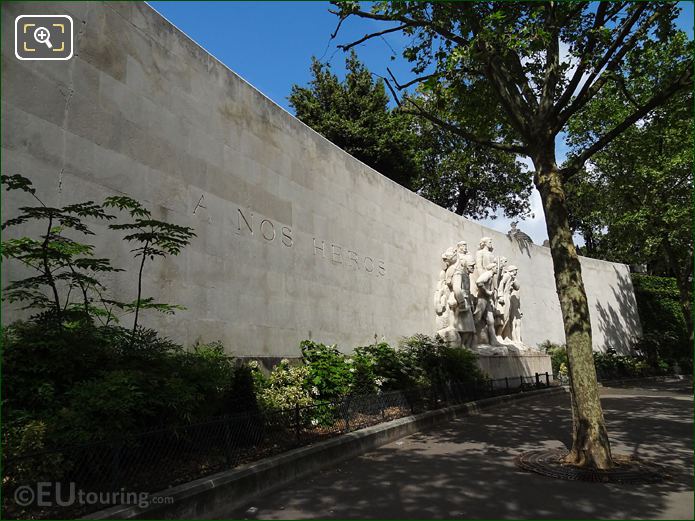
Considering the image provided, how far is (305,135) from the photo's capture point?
13.8 meters

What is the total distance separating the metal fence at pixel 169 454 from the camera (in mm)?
4664

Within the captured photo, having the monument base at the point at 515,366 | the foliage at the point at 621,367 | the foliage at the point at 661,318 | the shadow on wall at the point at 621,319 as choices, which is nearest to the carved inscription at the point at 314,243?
the monument base at the point at 515,366

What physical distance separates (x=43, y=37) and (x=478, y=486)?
29.3 feet

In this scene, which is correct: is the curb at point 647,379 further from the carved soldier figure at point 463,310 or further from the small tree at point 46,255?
the small tree at point 46,255

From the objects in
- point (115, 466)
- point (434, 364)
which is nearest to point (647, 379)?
point (434, 364)

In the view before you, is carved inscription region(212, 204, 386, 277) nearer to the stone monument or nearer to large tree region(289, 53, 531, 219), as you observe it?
the stone monument

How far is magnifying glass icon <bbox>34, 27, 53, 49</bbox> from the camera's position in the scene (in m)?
7.70

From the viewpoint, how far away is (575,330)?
25.5 feet

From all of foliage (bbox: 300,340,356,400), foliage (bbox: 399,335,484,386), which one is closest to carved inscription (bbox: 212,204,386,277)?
foliage (bbox: 399,335,484,386)

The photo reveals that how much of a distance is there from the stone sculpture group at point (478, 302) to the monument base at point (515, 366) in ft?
0.96

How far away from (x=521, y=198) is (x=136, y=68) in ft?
104

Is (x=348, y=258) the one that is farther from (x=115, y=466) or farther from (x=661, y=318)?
(x=661, y=318)

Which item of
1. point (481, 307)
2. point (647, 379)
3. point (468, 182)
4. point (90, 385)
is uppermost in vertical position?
point (468, 182)

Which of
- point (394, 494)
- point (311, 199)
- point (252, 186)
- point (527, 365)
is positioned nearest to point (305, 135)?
point (311, 199)
